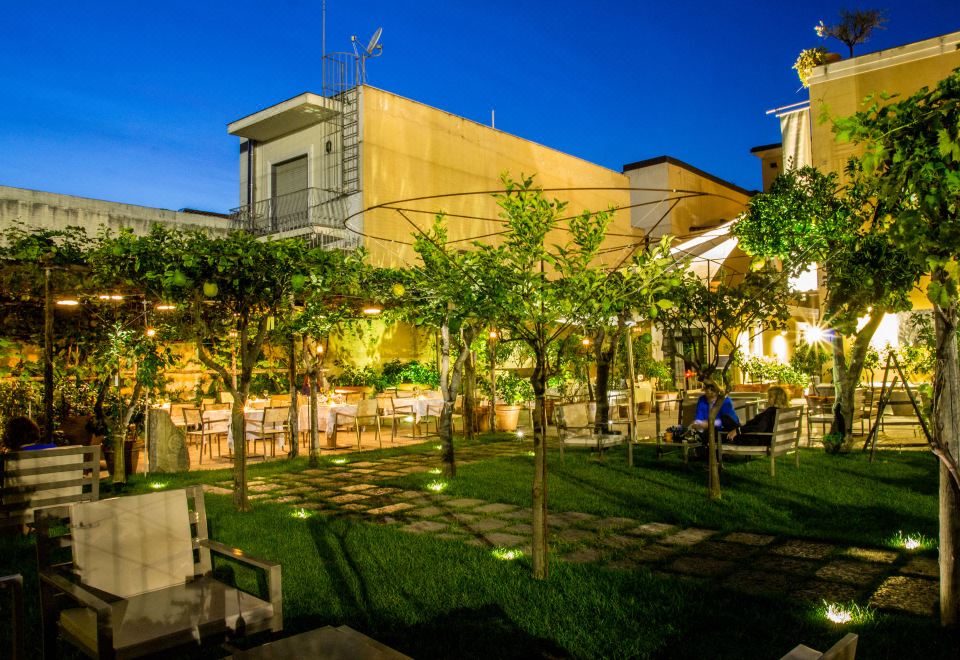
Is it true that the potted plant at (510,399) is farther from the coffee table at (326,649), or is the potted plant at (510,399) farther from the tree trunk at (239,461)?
the coffee table at (326,649)

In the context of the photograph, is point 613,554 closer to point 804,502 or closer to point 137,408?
point 804,502

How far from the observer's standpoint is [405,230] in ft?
64.8

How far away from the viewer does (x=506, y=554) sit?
496 cm

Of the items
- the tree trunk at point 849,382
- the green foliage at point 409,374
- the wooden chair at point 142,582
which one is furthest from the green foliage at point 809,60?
the wooden chair at point 142,582

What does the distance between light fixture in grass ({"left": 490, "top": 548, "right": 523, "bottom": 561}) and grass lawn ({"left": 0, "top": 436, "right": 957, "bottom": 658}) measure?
2.7 inches

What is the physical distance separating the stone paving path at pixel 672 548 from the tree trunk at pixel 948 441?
0.30 meters

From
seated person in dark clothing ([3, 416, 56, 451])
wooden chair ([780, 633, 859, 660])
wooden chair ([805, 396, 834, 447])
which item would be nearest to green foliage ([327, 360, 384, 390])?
wooden chair ([805, 396, 834, 447])

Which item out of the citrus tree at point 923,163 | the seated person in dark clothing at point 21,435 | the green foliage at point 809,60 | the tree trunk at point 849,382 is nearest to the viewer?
the citrus tree at point 923,163

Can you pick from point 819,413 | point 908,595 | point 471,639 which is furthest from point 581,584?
point 819,413

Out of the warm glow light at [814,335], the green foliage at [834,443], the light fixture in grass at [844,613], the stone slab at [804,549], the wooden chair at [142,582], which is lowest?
the stone slab at [804,549]

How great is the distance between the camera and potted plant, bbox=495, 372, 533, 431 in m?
14.2

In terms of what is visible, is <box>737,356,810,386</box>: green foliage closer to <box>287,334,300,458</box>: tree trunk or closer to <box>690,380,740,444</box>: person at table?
<box>690,380,740,444</box>: person at table

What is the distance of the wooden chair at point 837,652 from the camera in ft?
4.89

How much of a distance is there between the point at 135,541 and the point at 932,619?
12.9 feet
